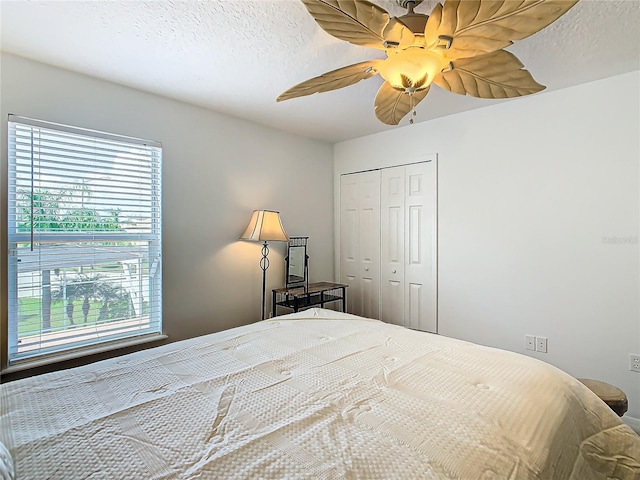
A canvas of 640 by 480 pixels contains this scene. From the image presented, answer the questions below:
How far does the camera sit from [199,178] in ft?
9.20

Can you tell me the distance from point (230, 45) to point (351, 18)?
1.01 metres

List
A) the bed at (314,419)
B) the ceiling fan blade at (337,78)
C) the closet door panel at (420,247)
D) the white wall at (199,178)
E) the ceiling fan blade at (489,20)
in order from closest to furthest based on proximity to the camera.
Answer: the bed at (314,419), the ceiling fan blade at (489,20), the ceiling fan blade at (337,78), the white wall at (199,178), the closet door panel at (420,247)

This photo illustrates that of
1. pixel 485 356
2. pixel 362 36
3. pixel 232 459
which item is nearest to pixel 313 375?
pixel 232 459

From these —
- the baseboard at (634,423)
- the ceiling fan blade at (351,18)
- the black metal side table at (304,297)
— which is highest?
the ceiling fan blade at (351,18)

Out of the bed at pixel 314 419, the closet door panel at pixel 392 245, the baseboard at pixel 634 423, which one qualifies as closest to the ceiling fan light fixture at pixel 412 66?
the bed at pixel 314 419

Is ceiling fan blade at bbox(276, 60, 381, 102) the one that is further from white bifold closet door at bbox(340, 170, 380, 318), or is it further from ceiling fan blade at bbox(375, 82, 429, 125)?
white bifold closet door at bbox(340, 170, 380, 318)

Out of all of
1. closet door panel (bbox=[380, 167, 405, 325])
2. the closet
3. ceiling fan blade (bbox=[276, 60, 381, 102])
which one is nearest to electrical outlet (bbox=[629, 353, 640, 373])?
the closet

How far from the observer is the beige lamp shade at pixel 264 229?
2932 mm

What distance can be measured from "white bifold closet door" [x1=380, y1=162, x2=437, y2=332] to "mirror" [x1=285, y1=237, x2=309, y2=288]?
81 centimetres

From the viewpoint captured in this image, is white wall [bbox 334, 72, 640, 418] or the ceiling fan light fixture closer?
the ceiling fan light fixture

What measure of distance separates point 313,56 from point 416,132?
1.59m

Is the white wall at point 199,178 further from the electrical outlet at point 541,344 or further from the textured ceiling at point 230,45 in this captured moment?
the electrical outlet at point 541,344

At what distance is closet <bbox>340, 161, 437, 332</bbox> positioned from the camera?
3.21m

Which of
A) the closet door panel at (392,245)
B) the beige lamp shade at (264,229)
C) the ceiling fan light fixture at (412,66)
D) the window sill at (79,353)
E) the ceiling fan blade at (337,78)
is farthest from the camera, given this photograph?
the closet door panel at (392,245)
